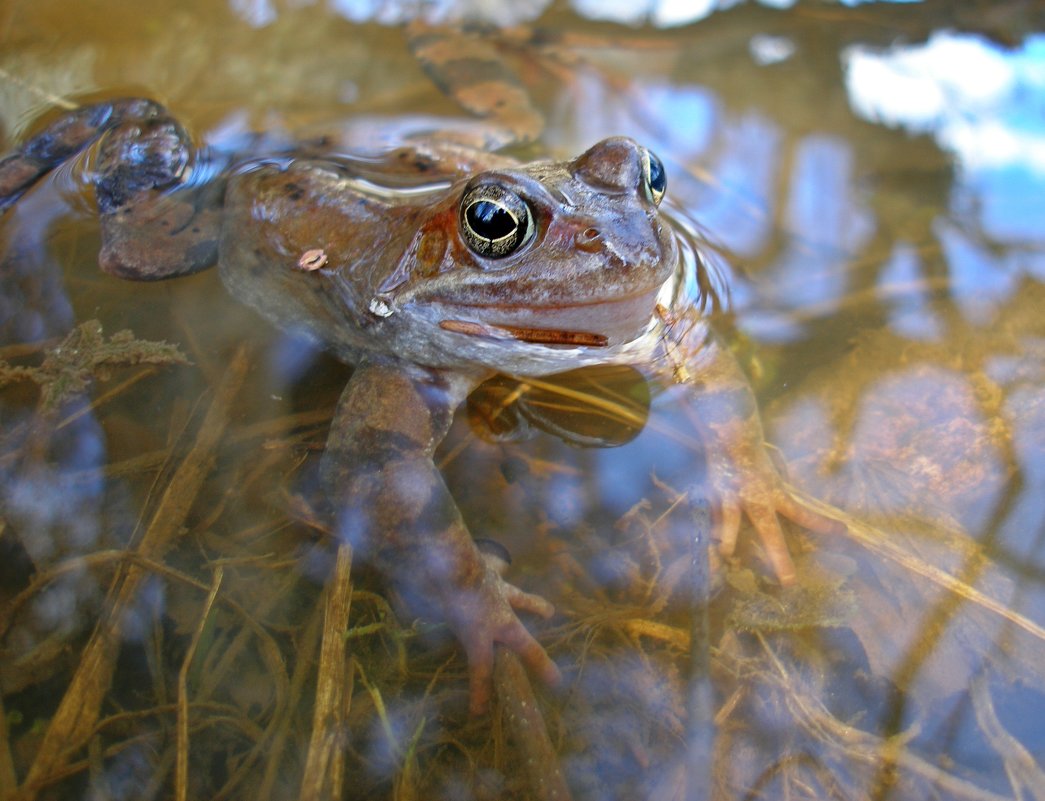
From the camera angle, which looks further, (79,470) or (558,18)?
(558,18)

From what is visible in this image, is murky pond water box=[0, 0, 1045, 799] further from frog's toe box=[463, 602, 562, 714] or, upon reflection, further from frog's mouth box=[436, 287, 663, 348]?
frog's mouth box=[436, 287, 663, 348]

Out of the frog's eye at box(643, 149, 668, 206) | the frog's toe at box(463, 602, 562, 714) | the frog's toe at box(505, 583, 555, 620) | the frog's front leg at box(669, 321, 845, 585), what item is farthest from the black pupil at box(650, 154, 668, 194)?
the frog's toe at box(463, 602, 562, 714)

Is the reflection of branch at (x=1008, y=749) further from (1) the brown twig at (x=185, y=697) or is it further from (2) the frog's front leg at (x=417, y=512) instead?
(1) the brown twig at (x=185, y=697)

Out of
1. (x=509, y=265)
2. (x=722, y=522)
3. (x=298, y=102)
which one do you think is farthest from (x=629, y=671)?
(x=298, y=102)

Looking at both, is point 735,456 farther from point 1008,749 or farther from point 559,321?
point 1008,749

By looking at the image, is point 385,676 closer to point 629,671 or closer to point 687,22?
point 629,671

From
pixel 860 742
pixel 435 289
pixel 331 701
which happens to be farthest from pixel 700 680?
pixel 435 289
